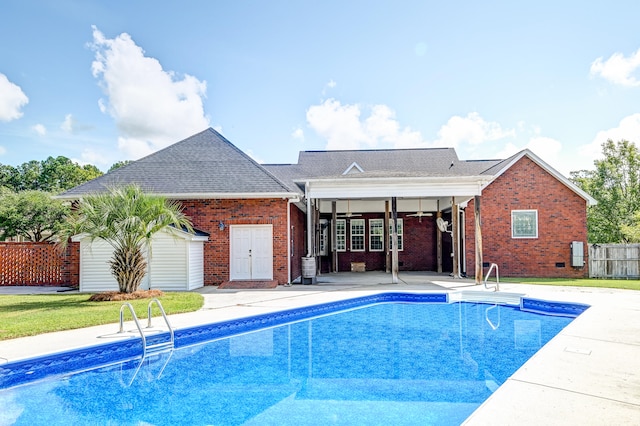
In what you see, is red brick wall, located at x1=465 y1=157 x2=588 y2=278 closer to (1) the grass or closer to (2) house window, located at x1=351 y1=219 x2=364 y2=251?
(2) house window, located at x1=351 y1=219 x2=364 y2=251

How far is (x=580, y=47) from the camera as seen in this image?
13.5 m

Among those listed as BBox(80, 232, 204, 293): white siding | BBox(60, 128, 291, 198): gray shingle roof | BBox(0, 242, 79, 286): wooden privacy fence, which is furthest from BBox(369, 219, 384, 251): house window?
BBox(0, 242, 79, 286): wooden privacy fence

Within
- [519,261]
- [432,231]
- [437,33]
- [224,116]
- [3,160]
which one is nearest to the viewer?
[437,33]

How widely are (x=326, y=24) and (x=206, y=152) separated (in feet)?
21.4

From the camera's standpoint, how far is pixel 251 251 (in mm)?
14062

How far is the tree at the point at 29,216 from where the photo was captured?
75.6ft

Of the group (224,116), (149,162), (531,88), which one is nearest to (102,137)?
(224,116)

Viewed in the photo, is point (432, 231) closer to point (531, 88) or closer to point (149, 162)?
point (531, 88)

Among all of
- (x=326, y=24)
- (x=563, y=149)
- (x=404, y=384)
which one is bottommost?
(x=404, y=384)

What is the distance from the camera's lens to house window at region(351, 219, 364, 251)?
20672 millimetres

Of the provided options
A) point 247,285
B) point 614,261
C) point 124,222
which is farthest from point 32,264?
point 614,261

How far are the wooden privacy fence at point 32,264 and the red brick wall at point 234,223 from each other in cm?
496

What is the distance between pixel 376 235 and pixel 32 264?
573 inches

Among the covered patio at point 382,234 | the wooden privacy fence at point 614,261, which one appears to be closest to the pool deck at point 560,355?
the wooden privacy fence at point 614,261
